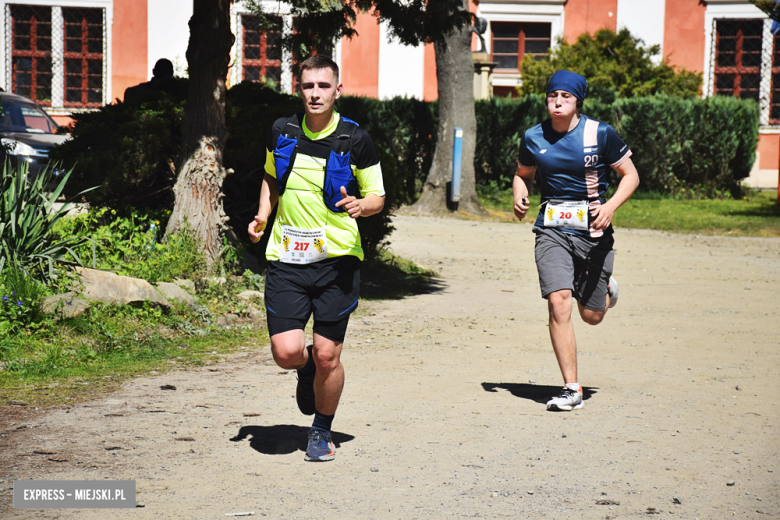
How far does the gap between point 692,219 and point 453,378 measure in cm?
1165

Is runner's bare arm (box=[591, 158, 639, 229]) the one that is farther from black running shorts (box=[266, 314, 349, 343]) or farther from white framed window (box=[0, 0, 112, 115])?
white framed window (box=[0, 0, 112, 115])

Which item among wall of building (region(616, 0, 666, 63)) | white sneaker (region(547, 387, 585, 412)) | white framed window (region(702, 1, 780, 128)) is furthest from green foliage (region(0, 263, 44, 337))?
white framed window (region(702, 1, 780, 128))

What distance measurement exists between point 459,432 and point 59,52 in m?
22.7

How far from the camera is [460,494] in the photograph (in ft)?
11.8

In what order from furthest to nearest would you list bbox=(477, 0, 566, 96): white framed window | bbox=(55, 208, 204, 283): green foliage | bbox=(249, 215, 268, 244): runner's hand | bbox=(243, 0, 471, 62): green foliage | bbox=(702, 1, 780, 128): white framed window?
bbox=(477, 0, 566, 96): white framed window → bbox=(702, 1, 780, 128): white framed window → bbox=(243, 0, 471, 62): green foliage → bbox=(55, 208, 204, 283): green foliage → bbox=(249, 215, 268, 244): runner's hand

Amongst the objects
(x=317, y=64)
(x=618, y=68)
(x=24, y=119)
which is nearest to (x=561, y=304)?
(x=317, y=64)

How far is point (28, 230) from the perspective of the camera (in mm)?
6402

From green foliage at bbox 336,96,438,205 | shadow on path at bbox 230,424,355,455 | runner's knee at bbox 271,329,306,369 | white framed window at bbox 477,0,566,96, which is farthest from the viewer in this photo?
white framed window at bbox 477,0,566,96

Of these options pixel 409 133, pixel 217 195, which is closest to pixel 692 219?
pixel 409 133

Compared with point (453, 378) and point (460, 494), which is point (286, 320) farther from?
point (453, 378)

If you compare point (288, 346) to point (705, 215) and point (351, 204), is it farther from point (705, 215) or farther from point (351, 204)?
point (705, 215)

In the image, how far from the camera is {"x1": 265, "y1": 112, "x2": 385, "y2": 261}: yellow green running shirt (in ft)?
12.8

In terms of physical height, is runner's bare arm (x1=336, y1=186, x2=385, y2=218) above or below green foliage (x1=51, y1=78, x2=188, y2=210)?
below

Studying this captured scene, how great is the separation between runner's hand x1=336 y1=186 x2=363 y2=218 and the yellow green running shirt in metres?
0.12
